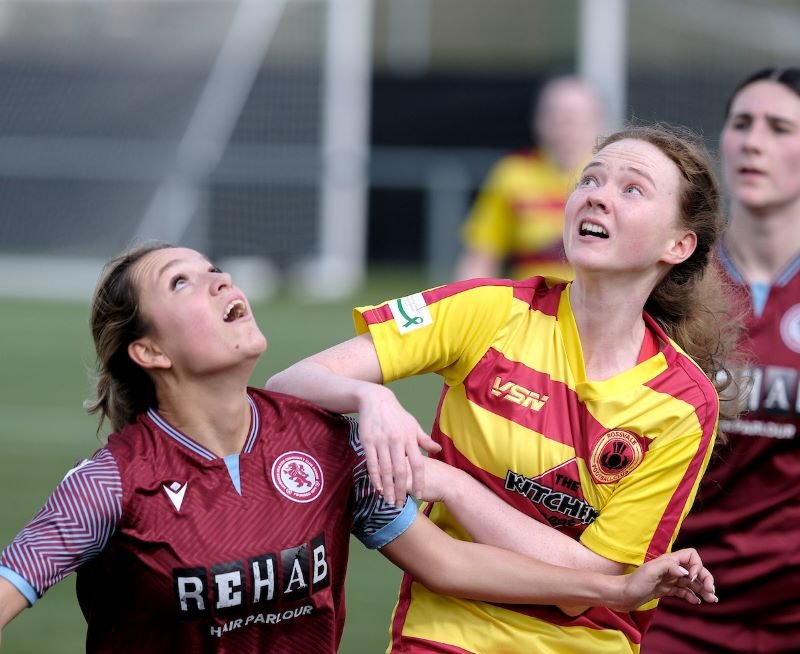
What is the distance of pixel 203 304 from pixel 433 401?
711 cm

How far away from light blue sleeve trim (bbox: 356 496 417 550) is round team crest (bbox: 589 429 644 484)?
0.41m

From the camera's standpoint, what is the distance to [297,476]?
10.2 ft

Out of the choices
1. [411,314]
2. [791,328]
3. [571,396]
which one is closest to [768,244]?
[791,328]

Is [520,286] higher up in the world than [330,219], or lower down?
higher up

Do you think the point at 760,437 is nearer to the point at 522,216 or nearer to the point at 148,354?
the point at 148,354

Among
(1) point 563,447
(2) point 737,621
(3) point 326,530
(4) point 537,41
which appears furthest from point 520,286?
(4) point 537,41

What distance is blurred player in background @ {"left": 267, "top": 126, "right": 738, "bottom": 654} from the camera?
3146mm

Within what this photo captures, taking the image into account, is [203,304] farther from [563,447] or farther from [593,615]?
[593,615]

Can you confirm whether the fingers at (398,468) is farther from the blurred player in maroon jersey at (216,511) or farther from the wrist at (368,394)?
the blurred player in maroon jersey at (216,511)

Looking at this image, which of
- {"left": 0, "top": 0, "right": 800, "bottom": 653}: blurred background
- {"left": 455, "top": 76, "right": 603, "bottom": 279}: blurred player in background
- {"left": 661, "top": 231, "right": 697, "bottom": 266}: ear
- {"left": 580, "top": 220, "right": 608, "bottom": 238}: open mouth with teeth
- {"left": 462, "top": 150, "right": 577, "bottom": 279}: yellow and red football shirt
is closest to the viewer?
{"left": 580, "top": 220, "right": 608, "bottom": 238}: open mouth with teeth

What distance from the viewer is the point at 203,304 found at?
3.06 metres

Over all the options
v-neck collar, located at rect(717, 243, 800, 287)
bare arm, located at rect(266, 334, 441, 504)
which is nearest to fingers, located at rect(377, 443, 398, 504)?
bare arm, located at rect(266, 334, 441, 504)

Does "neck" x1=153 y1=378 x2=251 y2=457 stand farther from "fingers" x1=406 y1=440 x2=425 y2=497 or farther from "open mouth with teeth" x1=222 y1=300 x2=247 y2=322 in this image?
"fingers" x1=406 y1=440 x2=425 y2=497

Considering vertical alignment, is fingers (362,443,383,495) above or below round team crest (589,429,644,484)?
above
